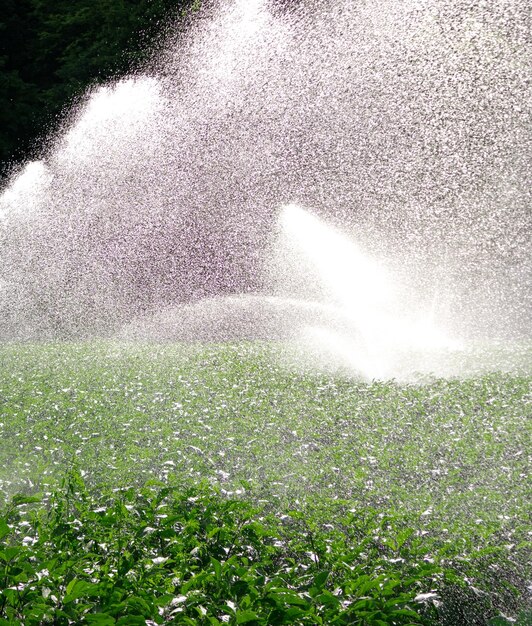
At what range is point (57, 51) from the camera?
92.1 ft

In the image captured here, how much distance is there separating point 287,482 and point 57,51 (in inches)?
1036

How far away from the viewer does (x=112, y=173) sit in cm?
1966

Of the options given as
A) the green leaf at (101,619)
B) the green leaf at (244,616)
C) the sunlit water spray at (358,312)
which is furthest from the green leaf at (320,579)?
the sunlit water spray at (358,312)

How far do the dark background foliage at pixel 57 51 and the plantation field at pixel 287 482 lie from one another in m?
17.2

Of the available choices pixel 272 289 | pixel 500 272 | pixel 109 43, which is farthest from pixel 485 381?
pixel 109 43

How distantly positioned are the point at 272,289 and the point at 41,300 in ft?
17.5

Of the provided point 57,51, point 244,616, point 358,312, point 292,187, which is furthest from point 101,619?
point 57,51

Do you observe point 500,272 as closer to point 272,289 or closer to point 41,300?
point 272,289

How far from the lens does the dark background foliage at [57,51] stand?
23.8 metres

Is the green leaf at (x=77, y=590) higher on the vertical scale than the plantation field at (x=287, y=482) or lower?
lower

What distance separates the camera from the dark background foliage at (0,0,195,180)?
78.0 feet

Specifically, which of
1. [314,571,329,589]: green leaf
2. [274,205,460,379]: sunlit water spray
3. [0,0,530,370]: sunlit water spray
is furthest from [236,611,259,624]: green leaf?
[0,0,530,370]: sunlit water spray

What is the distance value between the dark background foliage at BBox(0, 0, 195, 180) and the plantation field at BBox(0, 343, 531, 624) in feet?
56.5

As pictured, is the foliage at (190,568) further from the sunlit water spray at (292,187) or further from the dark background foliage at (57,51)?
the dark background foliage at (57,51)
